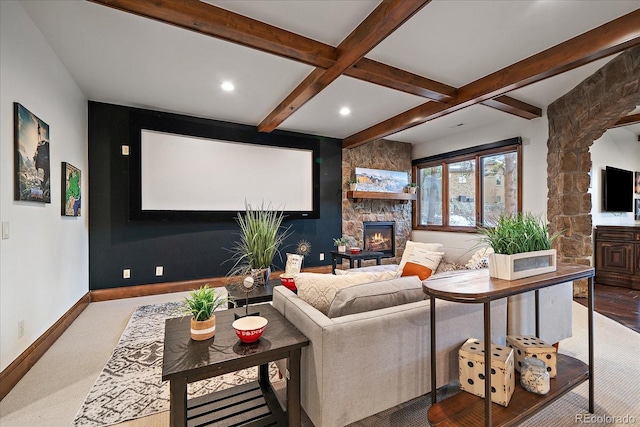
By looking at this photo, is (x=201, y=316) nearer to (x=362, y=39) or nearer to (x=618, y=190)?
(x=362, y=39)

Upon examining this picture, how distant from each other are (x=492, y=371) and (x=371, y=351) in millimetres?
641

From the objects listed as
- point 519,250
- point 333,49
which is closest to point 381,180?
point 333,49

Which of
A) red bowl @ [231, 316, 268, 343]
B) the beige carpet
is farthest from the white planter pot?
red bowl @ [231, 316, 268, 343]

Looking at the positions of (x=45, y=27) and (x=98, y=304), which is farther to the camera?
(x=98, y=304)

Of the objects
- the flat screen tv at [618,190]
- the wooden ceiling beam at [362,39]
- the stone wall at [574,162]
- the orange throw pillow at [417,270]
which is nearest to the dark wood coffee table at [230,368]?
the orange throw pillow at [417,270]

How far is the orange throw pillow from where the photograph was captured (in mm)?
3023

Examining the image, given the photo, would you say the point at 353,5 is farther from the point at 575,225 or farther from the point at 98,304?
the point at 98,304

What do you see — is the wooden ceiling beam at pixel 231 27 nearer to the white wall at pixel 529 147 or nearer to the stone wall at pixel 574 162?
the white wall at pixel 529 147

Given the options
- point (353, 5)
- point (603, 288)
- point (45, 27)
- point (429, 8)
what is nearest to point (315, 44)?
point (353, 5)

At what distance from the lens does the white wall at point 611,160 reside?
4746mm

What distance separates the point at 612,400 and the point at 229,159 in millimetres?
4747

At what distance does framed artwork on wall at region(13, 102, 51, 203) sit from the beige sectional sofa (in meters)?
2.17

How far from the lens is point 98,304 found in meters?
3.74

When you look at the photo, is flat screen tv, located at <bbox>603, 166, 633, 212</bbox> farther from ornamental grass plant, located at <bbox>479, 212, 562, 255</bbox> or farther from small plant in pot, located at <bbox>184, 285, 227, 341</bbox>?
small plant in pot, located at <bbox>184, 285, 227, 341</bbox>
